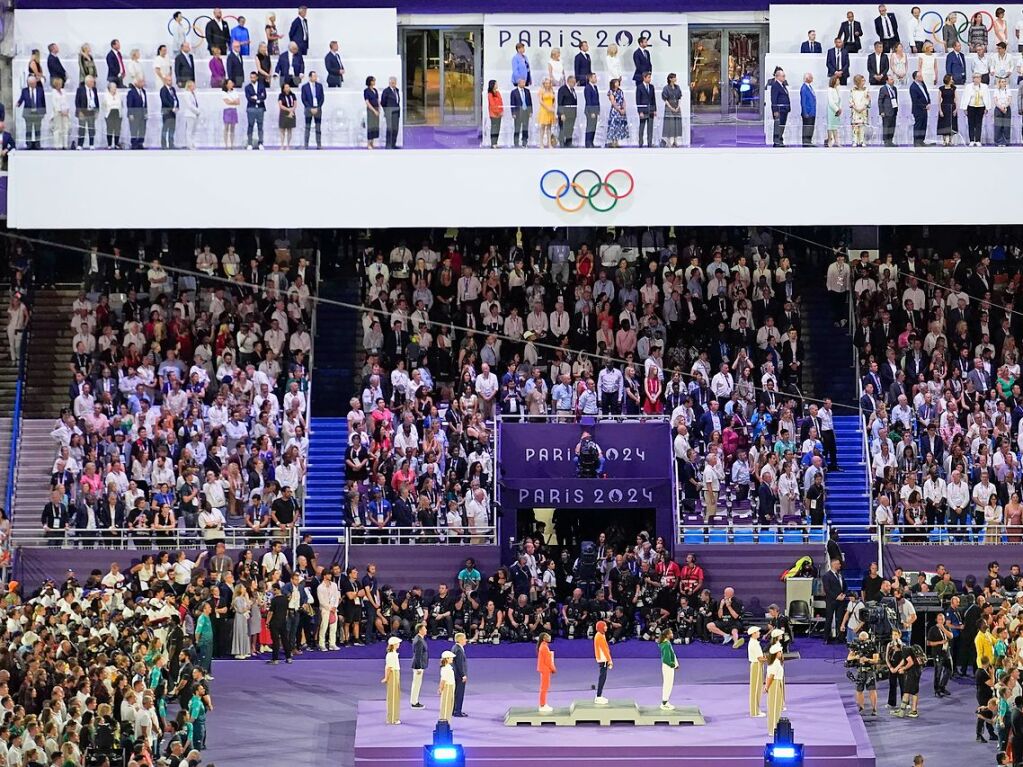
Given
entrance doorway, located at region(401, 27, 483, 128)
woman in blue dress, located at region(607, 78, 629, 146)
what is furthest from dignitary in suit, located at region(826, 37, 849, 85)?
entrance doorway, located at region(401, 27, 483, 128)

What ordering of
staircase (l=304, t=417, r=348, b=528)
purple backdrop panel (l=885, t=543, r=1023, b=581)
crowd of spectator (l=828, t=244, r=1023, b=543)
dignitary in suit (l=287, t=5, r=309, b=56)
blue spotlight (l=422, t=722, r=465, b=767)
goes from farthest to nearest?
dignitary in suit (l=287, t=5, r=309, b=56) < staircase (l=304, t=417, r=348, b=528) < crowd of spectator (l=828, t=244, r=1023, b=543) < purple backdrop panel (l=885, t=543, r=1023, b=581) < blue spotlight (l=422, t=722, r=465, b=767)

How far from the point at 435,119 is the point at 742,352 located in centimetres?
747

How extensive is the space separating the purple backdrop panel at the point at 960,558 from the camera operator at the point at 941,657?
3996mm

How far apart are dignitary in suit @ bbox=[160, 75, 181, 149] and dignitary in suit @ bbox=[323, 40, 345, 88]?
2904 mm

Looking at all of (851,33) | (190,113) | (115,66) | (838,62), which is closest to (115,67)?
(115,66)

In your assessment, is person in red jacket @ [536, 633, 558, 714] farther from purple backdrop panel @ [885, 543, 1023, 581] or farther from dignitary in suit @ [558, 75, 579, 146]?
dignitary in suit @ [558, 75, 579, 146]

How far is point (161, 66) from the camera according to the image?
39.3 metres

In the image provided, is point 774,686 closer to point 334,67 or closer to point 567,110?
point 567,110

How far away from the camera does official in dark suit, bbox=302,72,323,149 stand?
128 ft

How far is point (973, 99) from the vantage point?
129ft

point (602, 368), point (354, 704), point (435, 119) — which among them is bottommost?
point (354, 704)

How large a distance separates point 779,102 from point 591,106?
3.38m

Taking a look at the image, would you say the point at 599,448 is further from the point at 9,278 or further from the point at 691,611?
the point at 9,278

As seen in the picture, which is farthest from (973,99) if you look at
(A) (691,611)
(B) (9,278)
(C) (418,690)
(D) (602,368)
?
(B) (9,278)
